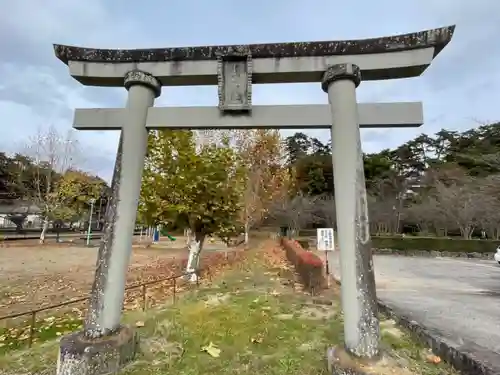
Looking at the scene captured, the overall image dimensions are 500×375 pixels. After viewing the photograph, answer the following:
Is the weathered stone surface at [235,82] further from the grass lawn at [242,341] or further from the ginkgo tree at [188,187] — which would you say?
the ginkgo tree at [188,187]

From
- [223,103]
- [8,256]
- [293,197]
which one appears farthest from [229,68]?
[293,197]

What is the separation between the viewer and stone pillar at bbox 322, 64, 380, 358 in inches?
144

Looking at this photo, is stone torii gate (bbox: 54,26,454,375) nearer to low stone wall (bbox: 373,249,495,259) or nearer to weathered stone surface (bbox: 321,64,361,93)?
weathered stone surface (bbox: 321,64,361,93)

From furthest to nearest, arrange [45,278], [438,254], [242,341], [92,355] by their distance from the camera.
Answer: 1. [438,254]
2. [45,278]
3. [242,341]
4. [92,355]

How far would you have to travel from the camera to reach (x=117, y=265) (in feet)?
13.5

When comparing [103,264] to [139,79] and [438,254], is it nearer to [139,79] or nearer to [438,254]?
[139,79]

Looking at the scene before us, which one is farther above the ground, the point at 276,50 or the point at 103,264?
the point at 276,50

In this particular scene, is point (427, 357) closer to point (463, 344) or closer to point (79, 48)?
point (463, 344)

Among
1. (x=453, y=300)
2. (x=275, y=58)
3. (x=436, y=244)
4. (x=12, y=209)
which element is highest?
A: (x=12, y=209)

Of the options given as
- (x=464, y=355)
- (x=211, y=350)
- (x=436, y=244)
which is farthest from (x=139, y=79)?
(x=436, y=244)

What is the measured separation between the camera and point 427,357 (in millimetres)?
4637

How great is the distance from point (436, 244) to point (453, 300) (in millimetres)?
Answer: 18278

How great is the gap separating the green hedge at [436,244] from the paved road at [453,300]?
931 centimetres

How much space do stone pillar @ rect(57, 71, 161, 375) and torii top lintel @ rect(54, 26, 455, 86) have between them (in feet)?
0.98
